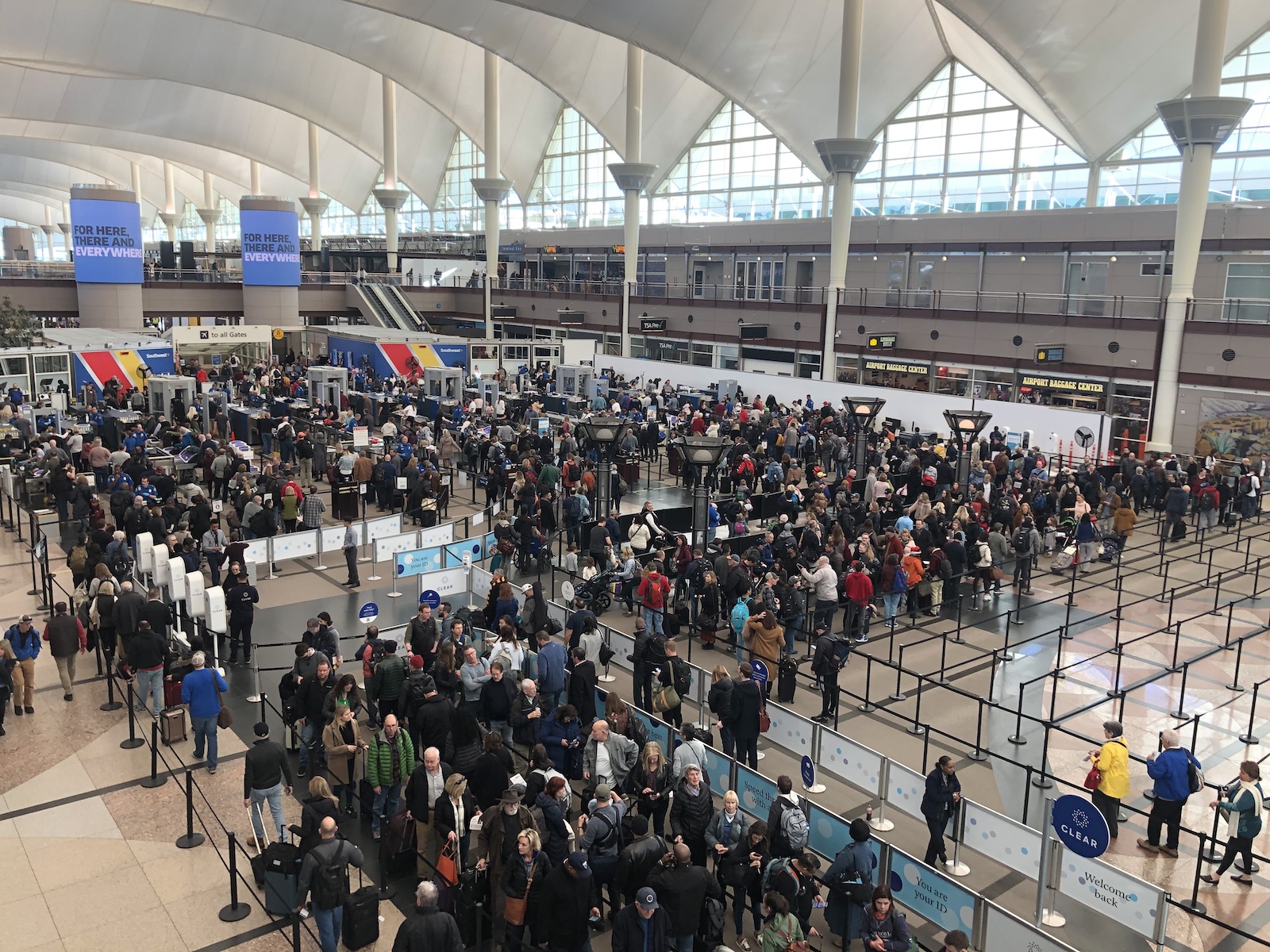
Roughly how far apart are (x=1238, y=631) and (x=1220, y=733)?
14.2 feet

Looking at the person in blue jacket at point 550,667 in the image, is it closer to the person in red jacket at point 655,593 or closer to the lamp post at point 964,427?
the person in red jacket at point 655,593

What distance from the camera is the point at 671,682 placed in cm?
1067

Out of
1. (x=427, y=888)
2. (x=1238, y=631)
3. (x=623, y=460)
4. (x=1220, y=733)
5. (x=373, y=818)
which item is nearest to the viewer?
(x=427, y=888)

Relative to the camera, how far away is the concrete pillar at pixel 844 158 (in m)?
33.9

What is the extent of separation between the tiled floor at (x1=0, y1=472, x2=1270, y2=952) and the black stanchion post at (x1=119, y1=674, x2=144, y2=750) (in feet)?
0.41

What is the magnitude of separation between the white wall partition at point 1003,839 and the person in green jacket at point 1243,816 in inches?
72.9

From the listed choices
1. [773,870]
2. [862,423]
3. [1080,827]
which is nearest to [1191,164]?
[862,423]

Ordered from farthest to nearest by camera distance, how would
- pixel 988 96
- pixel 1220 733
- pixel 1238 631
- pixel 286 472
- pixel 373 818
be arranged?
1. pixel 988 96
2. pixel 286 472
3. pixel 1238 631
4. pixel 1220 733
5. pixel 373 818

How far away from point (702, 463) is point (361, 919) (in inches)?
390


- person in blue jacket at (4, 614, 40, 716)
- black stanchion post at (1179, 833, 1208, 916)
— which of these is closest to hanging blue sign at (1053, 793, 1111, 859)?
black stanchion post at (1179, 833, 1208, 916)

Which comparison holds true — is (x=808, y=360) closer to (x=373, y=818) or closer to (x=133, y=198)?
(x=133, y=198)

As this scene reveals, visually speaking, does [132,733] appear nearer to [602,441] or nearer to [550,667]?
[550,667]

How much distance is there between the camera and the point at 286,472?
20.0 meters

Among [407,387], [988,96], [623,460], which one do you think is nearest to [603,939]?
[623,460]
